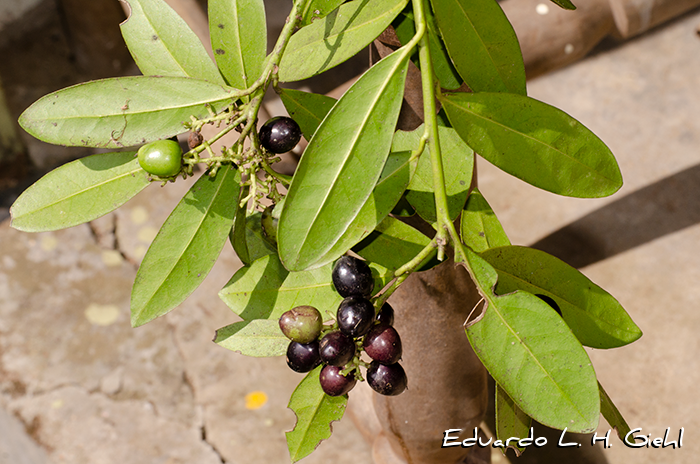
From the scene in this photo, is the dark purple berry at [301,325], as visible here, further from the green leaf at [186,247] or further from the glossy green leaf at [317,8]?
the glossy green leaf at [317,8]

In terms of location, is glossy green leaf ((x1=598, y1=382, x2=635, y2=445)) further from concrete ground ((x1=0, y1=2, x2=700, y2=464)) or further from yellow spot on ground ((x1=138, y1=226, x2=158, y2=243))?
yellow spot on ground ((x1=138, y1=226, x2=158, y2=243))

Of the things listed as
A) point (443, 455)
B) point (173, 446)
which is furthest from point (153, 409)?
point (443, 455)

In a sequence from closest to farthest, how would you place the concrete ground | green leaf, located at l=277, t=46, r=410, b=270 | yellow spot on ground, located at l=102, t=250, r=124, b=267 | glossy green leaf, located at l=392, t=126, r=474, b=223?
green leaf, located at l=277, t=46, r=410, b=270
glossy green leaf, located at l=392, t=126, r=474, b=223
the concrete ground
yellow spot on ground, located at l=102, t=250, r=124, b=267

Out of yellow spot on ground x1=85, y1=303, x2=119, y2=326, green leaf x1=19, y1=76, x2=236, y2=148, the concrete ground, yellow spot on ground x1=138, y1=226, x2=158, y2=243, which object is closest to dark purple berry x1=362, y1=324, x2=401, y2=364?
green leaf x1=19, y1=76, x2=236, y2=148

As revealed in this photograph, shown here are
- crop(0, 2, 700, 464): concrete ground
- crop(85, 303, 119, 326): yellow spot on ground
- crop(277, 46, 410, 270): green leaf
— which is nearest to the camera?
crop(277, 46, 410, 270): green leaf

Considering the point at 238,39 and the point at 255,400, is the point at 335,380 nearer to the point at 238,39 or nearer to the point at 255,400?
the point at 238,39

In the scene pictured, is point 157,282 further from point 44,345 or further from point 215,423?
point 44,345

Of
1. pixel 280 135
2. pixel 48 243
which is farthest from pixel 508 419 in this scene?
pixel 48 243
